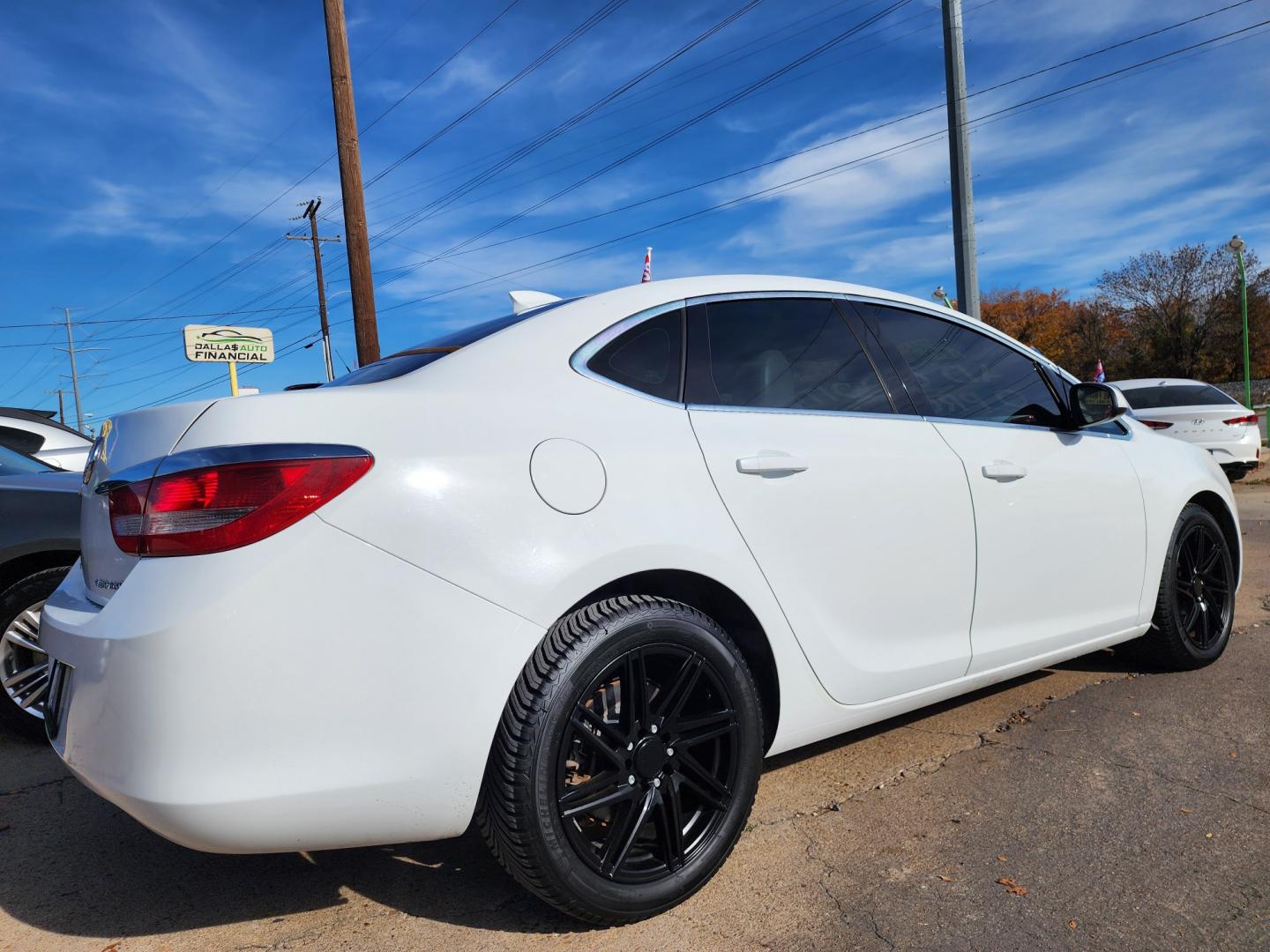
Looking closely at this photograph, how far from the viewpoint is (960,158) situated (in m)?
10.0

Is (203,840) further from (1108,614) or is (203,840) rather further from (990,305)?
(990,305)

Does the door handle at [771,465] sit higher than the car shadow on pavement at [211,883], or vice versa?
the door handle at [771,465]

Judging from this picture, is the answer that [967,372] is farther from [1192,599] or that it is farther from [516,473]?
[516,473]

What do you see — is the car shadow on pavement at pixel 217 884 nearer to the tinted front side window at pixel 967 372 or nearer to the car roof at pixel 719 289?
the car roof at pixel 719 289

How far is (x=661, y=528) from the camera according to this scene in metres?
2.11

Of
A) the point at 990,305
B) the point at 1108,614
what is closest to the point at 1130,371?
the point at 990,305

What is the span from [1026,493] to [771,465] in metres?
1.19

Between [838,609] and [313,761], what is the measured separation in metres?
1.40

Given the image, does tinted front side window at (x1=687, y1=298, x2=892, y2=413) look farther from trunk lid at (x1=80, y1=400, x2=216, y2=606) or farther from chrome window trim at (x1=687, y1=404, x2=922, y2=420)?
trunk lid at (x1=80, y1=400, x2=216, y2=606)

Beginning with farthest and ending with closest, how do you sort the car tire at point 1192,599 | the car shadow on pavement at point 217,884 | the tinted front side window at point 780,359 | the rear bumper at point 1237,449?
the rear bumper at point 1237,449 → the car tire at point 1192,599 → the tinted front side window at point 780,359 → the car shadow on pavement at point 217,884

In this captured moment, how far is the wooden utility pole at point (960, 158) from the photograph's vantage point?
997cm

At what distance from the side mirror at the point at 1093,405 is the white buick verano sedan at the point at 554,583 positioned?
0.52 meters

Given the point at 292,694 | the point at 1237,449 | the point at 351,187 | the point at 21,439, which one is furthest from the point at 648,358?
the point at 1237,449

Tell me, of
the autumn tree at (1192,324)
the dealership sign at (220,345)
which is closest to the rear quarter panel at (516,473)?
the dealership sign at (220,345)
